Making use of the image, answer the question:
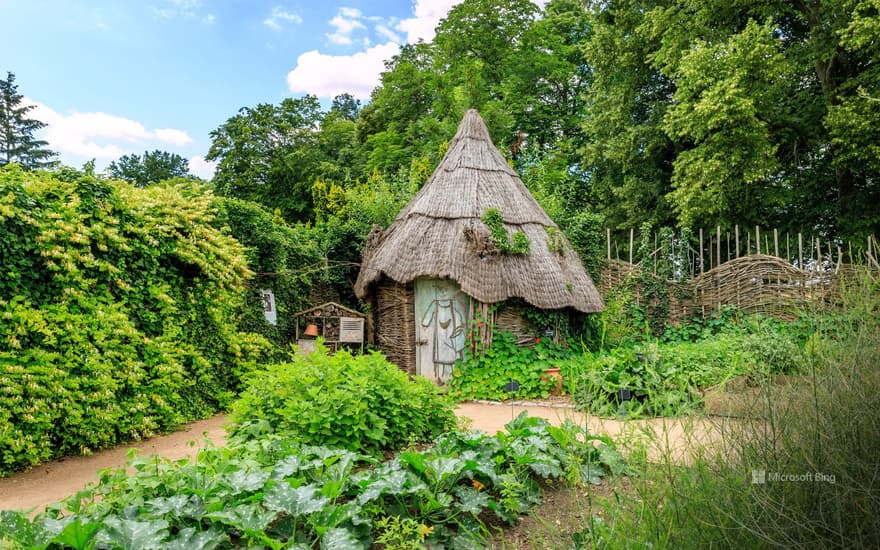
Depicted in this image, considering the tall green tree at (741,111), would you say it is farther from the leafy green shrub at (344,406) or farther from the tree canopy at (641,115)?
the leafy green shrub at (344,406)

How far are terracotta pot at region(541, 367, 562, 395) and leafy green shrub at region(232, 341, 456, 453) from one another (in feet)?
14.7

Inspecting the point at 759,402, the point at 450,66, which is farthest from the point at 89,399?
the point at 450,66

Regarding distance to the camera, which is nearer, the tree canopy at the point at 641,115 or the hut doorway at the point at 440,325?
the hut doorway at the point at 440,325

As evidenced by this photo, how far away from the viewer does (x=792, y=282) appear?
10.5m

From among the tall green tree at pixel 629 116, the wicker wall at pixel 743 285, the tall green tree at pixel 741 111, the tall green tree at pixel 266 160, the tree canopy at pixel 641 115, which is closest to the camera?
the wicker wall at pixel 743 285

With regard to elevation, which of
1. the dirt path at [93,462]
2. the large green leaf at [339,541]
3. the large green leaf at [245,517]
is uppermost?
the large green leaf at [245,517]

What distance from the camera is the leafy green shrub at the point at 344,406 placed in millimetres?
3996

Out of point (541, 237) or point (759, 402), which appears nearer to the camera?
point (759, 402)

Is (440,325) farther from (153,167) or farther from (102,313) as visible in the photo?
(153,167)

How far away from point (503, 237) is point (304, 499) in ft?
24.5

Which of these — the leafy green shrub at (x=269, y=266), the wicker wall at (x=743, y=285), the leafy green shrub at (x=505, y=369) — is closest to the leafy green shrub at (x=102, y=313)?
the leafy green shrub at (x=269, y=266)

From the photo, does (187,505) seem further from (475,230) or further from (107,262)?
(475,230)

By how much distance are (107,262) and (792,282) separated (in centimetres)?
1159

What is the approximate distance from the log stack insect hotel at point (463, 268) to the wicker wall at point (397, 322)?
2 centimetres
